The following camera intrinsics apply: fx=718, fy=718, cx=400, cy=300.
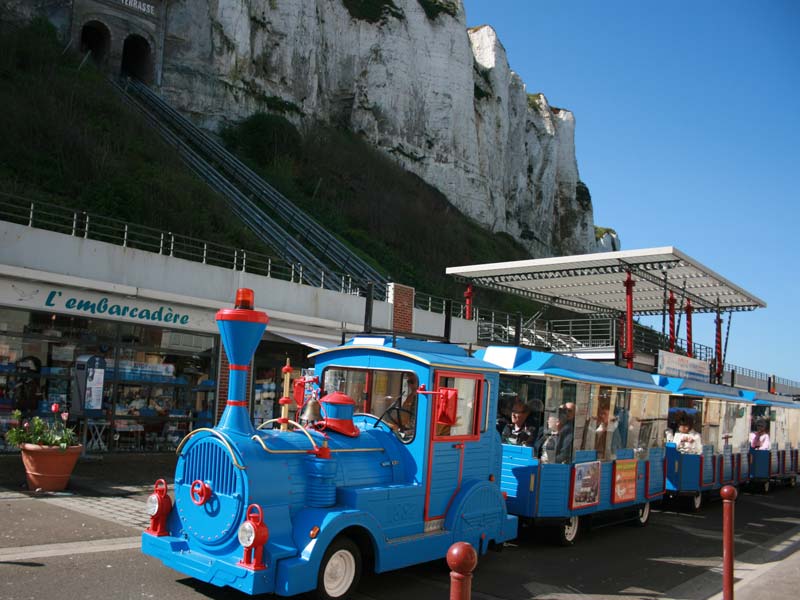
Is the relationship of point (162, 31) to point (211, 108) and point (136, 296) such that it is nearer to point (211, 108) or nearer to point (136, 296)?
point (211, 108)

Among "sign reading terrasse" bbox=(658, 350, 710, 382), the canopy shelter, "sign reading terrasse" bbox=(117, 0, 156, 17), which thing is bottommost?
"sign reading terrasse" bbox=(658, 350, 710, 382)

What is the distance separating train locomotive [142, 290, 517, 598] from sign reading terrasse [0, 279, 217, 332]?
7312 mm

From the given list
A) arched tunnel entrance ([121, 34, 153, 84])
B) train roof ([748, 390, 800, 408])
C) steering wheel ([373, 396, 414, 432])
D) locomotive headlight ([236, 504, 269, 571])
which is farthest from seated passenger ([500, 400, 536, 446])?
arched tunnel entrance ([121, 34, 153, 84])

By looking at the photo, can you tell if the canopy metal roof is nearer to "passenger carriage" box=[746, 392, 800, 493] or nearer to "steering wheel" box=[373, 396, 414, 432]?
"passenger carriage" box=[746, 392, 800, 493]

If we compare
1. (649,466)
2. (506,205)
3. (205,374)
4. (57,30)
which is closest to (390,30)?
(506,205)

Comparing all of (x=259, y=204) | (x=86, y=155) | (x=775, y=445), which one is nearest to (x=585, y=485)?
(x=775, y=445)

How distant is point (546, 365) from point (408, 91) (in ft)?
167

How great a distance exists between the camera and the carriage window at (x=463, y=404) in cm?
749

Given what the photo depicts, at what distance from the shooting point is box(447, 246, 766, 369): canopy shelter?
676 inches

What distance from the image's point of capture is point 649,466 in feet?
40.4

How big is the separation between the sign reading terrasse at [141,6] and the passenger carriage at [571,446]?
38.5m

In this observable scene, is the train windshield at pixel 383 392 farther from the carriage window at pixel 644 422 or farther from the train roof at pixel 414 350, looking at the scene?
the carriage window at pixel 644 422

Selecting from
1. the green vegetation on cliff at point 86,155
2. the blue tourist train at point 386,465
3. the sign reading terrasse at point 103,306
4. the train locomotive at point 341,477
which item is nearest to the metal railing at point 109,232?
the sign reading terrasse at point 103,306

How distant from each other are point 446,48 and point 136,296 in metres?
51.4
